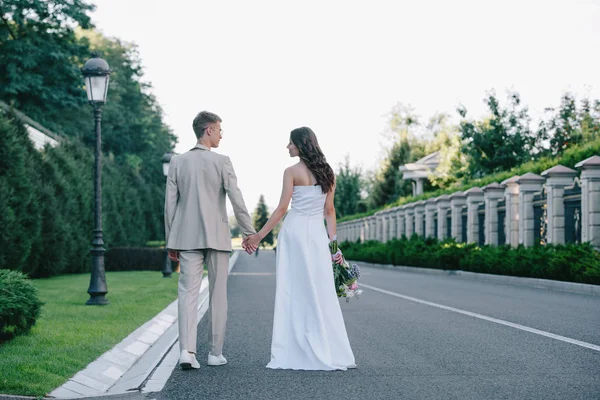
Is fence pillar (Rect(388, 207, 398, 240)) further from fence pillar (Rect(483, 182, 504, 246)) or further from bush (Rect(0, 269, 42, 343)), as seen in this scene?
bush (Rect(0, 269, 42, 343))

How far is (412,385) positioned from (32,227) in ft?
58.2

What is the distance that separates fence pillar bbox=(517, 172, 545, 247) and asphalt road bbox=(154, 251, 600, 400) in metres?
15.6

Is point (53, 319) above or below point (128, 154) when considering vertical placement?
below

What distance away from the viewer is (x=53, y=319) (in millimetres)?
10734

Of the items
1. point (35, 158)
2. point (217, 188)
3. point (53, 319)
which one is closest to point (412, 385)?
point (217, 188)

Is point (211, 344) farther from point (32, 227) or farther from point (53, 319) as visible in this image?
point (32, 227)

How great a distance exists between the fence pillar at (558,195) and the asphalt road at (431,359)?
13062mm

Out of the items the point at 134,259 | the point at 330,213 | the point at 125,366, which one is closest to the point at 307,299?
the point at 330,213

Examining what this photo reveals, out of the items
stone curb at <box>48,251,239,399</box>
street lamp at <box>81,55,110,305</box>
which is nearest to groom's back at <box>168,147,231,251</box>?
stone curb at <box>48,251,239,399</box>

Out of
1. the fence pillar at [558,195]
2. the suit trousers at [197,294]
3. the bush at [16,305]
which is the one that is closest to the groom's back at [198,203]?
the suit trousers at [197,294]

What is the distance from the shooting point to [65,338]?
8586 mm

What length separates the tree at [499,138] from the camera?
172ft

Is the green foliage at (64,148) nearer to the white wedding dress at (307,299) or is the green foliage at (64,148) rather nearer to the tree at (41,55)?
the tree at (41,55)

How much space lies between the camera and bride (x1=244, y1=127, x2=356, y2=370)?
7023 mm
